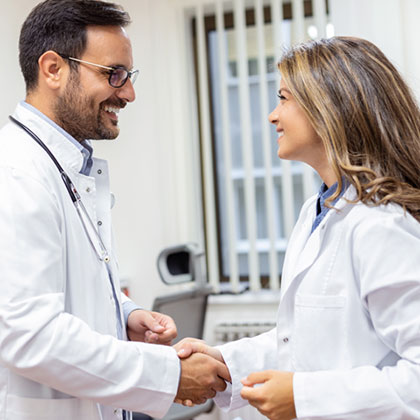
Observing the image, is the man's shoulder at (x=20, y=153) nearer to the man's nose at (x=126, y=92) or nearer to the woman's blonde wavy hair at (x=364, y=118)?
the man's nose at (x=126, y=92)

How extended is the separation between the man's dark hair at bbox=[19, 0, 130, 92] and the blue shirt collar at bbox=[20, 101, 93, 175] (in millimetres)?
88

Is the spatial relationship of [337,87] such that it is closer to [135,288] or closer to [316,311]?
[316,311]

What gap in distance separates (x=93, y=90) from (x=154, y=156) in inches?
76.8

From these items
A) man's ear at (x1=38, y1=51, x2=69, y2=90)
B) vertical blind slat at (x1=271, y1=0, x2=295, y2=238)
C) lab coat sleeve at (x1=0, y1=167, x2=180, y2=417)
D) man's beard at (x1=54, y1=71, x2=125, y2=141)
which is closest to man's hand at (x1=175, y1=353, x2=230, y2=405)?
lab coat sleeve at (x1=0, y1=167, x2=180, y2=417)

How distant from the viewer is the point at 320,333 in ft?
3.90

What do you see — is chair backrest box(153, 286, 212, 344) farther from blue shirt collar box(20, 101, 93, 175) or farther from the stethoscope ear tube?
the stethoscope ear tube

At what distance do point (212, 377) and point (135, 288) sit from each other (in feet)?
6.75

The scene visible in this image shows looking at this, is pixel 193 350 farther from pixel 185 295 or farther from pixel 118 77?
pixel 185 295

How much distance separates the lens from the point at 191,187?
343cm

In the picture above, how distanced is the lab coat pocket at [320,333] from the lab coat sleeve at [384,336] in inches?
2.1

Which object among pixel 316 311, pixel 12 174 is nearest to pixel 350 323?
pixel 316 311

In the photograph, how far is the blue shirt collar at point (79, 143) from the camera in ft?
4.61

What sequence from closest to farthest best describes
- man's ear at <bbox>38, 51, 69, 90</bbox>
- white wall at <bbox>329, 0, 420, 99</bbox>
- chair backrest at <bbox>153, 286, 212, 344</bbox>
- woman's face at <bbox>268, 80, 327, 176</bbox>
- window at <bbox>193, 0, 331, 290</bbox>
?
1. woman's face at <bbox>268, 80, 327, 176</bbox>
2. man's ear at <bbox>38, 51, 69, 90</bbox>
3. chair backrest at <bbox>153, 286, 212, 344</bbox>
4. white wall at <bbox>329, 0, 420, 99</bbox>
5. window at <bbox>193, 0, 331, 290</bbox>

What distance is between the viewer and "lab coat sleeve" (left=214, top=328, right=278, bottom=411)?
4.83ft
